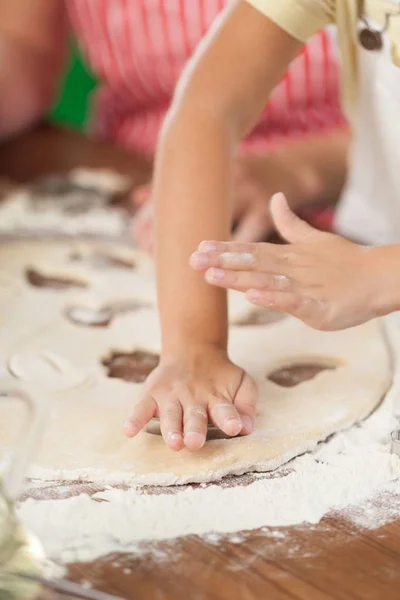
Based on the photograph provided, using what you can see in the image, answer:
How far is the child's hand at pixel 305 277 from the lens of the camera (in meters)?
0.61

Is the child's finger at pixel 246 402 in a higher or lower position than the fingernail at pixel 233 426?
lower

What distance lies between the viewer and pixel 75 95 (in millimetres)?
2273

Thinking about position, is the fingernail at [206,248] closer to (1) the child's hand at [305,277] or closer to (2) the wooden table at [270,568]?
(1) the child's hand at [305,277]

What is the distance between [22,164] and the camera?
4.28ft

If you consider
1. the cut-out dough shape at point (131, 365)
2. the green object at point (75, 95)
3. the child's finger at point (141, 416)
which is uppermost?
the child's finger at point (141, 416)

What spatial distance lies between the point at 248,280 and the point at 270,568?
8.0 inches

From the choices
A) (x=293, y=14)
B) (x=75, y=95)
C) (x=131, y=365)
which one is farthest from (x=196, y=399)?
(x=75, y=95)

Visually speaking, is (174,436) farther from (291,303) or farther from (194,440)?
(291,303)

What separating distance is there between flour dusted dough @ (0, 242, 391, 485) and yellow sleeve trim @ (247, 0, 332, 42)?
0.27 metres

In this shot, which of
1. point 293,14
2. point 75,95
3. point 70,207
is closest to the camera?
point 293,14

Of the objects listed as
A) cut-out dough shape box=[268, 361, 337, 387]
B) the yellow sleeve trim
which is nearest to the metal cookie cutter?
cut-out dough shape box=[268, 361, 337, 387]

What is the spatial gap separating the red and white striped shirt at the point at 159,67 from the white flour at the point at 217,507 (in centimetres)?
76

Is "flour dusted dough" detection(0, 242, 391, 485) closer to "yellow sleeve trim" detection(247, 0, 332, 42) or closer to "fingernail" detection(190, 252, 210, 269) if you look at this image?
"fingernail" detection(190, 252, 210, 269)

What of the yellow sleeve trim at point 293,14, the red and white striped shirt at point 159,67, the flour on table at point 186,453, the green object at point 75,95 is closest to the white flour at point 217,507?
the flour on table at point 186,453
